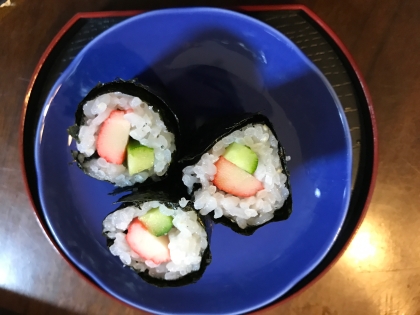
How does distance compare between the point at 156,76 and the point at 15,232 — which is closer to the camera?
the point at 156,76

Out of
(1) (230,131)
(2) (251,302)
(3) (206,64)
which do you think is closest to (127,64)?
(3) (206,64)

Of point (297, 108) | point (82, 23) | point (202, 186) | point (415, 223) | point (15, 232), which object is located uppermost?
point (82, 23)

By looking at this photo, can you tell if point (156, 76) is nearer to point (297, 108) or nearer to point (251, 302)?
point (297, 108)

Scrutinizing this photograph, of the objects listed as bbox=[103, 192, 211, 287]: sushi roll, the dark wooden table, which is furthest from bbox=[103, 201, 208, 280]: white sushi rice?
the dark wooden table

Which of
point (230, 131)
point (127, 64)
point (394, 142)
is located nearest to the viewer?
point (230, 131)

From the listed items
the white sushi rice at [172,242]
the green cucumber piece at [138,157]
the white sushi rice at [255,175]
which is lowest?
the white sushi rice at [172,242]

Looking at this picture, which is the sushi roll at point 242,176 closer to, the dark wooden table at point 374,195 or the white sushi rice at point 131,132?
the white sushi rice at point 131,132

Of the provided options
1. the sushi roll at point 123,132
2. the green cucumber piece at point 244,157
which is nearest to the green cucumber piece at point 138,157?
the sushi roll at point 123,132

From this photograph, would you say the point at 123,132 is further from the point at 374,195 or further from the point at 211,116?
the point at 374,195
